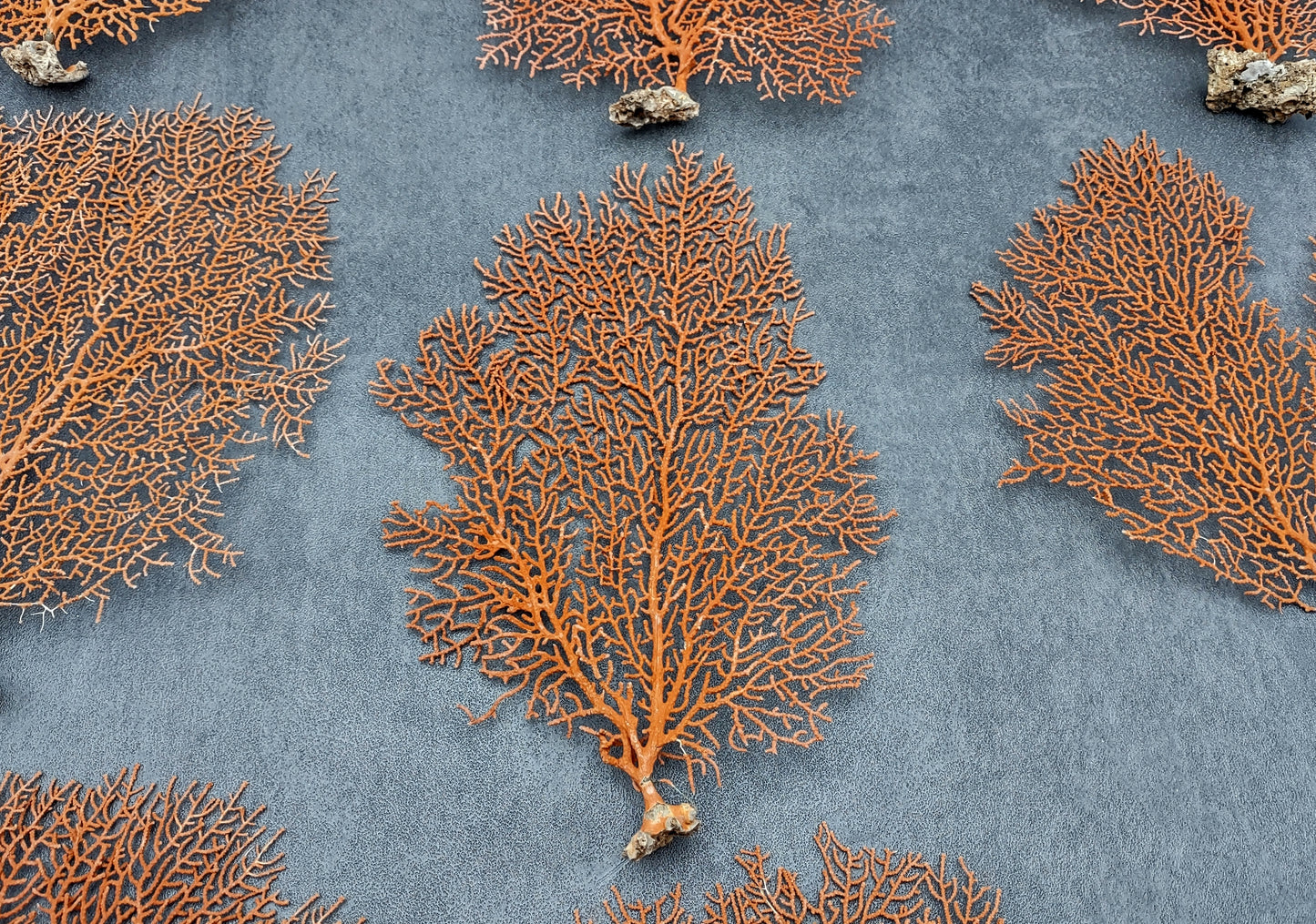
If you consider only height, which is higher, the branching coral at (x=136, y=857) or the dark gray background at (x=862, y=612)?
the dark gray background at (x=862, y=612)

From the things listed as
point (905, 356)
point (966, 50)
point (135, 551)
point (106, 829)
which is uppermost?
point (966, 50)

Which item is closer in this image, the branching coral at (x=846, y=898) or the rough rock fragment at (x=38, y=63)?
the branching coral at (x=846, y=898)

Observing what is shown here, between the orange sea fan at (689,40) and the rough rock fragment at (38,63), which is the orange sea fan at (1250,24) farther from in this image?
the rough rock fragment at (38,63)

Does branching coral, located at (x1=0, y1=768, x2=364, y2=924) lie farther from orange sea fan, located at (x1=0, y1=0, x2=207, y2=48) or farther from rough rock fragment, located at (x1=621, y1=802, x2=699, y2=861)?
orange sea fan, located at (x1=0, y1=0, x2=207, y2=48)

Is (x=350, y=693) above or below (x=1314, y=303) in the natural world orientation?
below

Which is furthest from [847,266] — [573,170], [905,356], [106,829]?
[106,829]

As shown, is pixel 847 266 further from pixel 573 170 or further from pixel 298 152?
pixel 298 152

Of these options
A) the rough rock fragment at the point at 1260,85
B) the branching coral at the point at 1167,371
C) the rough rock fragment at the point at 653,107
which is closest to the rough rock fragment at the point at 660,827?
the branching coral at the point at 1167,371
